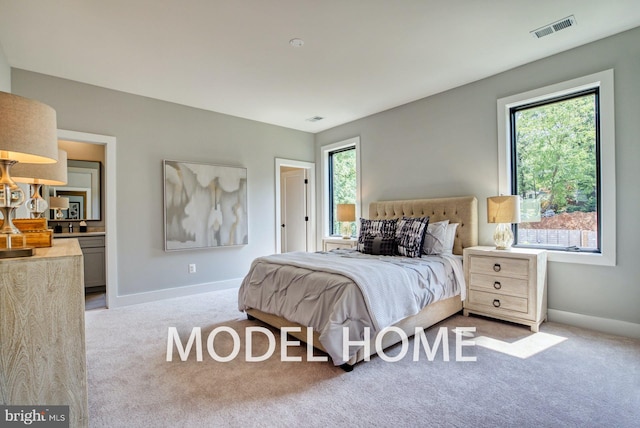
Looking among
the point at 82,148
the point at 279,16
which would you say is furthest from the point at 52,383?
the point at 82,148

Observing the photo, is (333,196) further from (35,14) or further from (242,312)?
(35,14)

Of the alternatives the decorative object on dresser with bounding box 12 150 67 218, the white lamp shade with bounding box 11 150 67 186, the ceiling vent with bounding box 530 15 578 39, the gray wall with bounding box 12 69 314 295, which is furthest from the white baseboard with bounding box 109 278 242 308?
the ceiling vent with bounding box 530 15 578 39

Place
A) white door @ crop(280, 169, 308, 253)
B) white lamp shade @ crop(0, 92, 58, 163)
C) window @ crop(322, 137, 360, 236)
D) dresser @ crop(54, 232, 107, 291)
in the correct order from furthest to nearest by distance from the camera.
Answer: white door @ crop(280, 169, 308, 253)
window @ crop(322, 137, 360, 236)
dresser @ crop(54, 232, 107, 291)
white lamp shade @ crop(0, 92, 58, 163)

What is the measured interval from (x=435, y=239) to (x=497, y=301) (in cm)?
85

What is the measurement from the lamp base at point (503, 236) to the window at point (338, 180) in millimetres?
2313

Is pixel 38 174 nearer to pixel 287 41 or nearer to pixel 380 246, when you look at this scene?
pixel 287 41

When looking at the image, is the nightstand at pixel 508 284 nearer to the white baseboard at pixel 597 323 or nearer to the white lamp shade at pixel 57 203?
the white baseboard at pixel 597 323

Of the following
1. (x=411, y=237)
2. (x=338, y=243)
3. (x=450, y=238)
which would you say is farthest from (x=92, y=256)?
(x=450, y=238)

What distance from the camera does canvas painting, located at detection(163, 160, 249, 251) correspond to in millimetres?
4246

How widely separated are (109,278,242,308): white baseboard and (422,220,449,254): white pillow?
9.49ft

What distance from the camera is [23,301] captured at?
1.20m

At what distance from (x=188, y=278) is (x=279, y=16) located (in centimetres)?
349

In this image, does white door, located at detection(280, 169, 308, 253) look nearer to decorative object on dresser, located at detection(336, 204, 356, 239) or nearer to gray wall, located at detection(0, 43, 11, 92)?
decorative object on dresser, located at detection(336, 204, 356, 239)

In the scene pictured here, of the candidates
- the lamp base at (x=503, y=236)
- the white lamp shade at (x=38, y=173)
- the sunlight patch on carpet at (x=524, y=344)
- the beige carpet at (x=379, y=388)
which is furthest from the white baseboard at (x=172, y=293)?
the lamp base at (x=503, y=236)
